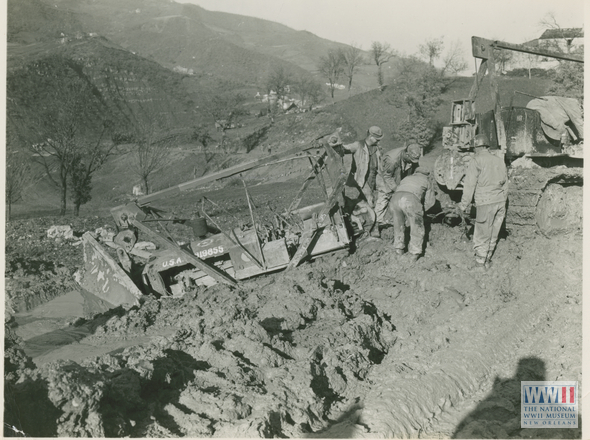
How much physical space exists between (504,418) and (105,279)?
508 cm

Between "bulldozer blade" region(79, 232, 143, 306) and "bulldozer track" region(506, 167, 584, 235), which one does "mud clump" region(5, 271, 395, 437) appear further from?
"bulldozer track" region(506, 167, 584, 235)

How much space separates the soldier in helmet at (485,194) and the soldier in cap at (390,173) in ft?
2.94

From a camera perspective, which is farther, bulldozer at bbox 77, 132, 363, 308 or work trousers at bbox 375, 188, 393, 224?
work trousers at bbox 375, 188, 393, 224

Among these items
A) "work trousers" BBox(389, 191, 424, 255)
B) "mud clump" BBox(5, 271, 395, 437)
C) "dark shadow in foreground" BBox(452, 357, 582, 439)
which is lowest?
"dark shadow in foreground" BBox(452, 357, 582, 439)

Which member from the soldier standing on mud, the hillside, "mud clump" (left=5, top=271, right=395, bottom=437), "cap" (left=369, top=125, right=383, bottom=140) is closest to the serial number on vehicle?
"mud clump" (left=5, top=271, right=395, bottom=437)

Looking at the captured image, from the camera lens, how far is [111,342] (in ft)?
19.1

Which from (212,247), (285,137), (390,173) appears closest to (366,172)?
(390,173)

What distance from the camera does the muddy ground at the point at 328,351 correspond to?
3.82 m

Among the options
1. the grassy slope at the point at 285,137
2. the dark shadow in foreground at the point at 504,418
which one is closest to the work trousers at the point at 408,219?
the dark shadow in foreground at the point at 504,418

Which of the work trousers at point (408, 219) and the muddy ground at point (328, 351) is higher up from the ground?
the work trousers at point (408, 219)

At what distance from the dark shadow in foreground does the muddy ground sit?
0.05 feet

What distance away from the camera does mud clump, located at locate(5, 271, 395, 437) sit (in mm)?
3697

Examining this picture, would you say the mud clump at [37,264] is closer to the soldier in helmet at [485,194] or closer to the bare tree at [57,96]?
the soldier in helmet at [485,194]

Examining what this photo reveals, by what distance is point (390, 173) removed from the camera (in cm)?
752
